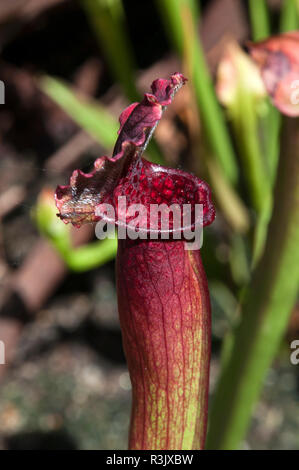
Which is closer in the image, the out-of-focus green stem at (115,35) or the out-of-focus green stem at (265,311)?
the out-of-focus green stem at (265,311)

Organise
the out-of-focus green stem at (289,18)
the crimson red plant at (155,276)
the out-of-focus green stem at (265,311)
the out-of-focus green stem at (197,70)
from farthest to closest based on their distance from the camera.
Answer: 1. the out-of-focus green stem at (289,18)
2. the out-of-focus green stem at (197,70)
3. the out-of-focus green stem at (265,311)
4. the crimson red plant at (155,276)

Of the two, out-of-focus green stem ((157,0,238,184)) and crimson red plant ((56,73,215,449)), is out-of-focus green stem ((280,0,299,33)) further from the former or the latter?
crimson red plant ((56,73,215,449))

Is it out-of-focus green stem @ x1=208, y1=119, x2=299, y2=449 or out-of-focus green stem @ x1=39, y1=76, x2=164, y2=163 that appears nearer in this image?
out-of-focus green stem @ x1=208, y1=119, x2=299, y2=449

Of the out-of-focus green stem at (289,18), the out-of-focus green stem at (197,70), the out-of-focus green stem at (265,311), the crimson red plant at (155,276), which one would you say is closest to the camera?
the crimson red plant at (155,276)

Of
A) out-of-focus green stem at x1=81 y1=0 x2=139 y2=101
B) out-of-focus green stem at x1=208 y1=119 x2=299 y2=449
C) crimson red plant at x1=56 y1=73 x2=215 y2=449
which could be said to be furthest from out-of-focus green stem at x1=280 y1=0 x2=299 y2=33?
crimson red plant at x1=56 y1=73 x2=215 y2=449

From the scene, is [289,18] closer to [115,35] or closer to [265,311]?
[115,35]

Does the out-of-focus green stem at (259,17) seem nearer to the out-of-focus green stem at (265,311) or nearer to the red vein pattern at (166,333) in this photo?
the out-of-focus green stem at (265,311)

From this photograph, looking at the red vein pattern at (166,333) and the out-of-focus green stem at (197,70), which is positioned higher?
the out-of-focus green stem at (197,70)

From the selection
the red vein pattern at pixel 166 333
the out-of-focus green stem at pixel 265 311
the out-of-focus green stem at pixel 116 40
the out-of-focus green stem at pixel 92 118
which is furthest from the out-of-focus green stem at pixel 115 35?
the red vein pattern at pixel 166 333
